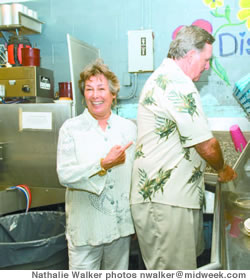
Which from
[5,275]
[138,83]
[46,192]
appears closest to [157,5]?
[138,83]

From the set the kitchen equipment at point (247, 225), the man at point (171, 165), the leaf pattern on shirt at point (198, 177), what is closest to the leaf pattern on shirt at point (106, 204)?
the man at point (171, 165)

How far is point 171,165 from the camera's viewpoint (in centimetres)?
129

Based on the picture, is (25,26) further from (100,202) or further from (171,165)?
(171,165)

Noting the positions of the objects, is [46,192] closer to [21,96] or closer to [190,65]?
[21,96]

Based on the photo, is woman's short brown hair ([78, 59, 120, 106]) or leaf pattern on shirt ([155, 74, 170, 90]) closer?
leaf pattern on shirt ([155, 74, 170, 90])

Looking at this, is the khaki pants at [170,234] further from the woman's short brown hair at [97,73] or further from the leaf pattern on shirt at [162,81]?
the woman's short brown hair at [97,73]

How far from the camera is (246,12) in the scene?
9.12 feet

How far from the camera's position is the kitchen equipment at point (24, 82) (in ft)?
8.54

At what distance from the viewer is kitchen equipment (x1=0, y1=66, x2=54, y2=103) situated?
8.54 ft

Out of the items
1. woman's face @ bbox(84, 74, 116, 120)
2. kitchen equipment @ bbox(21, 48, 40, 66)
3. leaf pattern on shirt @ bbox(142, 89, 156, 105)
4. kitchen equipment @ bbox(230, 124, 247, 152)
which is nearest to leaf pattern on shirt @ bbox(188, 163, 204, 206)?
leaf pattern on shirt @ bbox(142, 89, 156, 105)

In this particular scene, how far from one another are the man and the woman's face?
0.68 ft

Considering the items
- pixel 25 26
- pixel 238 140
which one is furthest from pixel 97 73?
pixel 25 26

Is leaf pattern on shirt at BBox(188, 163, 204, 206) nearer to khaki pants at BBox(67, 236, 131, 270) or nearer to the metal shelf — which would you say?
khaki pants at BBox(67, 236, 131, 270)

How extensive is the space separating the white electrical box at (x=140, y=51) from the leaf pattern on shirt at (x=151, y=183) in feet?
5.74
